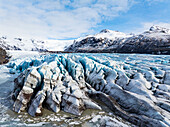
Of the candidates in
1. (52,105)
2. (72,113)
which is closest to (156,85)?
(72,113)

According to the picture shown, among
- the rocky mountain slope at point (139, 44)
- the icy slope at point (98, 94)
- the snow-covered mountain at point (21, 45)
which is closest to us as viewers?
the icy slope at point (98, 94)

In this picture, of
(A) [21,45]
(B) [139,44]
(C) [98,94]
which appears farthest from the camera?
(A) [21,45]

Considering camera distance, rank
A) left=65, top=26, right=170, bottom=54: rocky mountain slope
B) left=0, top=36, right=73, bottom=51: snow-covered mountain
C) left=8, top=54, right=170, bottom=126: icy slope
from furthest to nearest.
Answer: left=0, top=36, right=73, bottom=51: snow-covered mountain
left=65, top=26, right=170, bottom=54: rocky mountain slope
left=8, top=54, right=170, bottom=126: icy slope

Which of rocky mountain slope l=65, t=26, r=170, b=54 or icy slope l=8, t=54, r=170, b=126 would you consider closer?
icy slope l=8, t=54, r=170, b=126

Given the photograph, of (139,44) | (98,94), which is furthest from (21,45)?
(98,94)

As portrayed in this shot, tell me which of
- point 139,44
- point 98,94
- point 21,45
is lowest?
point 98,94

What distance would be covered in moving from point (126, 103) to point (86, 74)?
Result: 368 cm

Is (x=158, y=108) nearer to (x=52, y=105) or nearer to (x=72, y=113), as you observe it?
(x=72, y=113)

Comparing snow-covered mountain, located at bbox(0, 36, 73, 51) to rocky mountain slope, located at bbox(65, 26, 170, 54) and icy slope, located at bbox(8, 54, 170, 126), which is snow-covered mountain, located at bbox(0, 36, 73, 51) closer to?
rocky mountain slope, located at bbox(65, 26, 170, 54)

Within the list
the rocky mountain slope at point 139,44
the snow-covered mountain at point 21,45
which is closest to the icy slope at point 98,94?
the rocky mountain slope at point 139,44

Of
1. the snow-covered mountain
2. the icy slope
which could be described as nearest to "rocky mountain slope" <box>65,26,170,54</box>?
the icy slope

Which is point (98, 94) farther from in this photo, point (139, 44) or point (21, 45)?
point (21, 45)

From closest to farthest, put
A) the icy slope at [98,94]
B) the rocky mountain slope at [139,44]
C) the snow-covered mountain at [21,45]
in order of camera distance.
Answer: the icy slope at [98,94] < the rocky mountain slope at [139,44] < the snow-covered mountain at [21,45]

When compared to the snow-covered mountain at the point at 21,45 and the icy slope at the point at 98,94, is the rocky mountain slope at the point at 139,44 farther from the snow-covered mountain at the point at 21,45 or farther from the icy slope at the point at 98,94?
the snow-covered mountain at the point at 21,45
